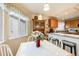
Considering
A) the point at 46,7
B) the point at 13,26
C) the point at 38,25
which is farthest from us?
the point at 38,25

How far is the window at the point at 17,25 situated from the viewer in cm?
161

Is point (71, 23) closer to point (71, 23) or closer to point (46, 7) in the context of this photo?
point (71, 23)

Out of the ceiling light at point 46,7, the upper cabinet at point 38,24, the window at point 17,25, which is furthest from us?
the upper cabinet at point 38,24

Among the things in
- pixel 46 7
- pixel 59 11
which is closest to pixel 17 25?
pixel 46 7

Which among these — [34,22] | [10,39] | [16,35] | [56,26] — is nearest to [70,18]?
[56,26]

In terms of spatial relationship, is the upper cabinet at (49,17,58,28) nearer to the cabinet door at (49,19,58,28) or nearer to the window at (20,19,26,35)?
the cabinet door at (49,19,58,28)

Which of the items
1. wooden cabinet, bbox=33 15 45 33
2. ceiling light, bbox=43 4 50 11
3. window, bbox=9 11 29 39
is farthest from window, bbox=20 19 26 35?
ceiling light, bbox=43 4 50 11

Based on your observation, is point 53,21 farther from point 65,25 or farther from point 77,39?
point 77,39

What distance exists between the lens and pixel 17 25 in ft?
5.36

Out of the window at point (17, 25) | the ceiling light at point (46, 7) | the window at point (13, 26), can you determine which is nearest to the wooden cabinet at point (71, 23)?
the ceiling light at point (46, 7)

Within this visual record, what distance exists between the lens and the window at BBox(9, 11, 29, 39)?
1.61 metres

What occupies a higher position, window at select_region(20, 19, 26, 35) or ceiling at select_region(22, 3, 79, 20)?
ceiling at select_region(22, 3, 79, 20)

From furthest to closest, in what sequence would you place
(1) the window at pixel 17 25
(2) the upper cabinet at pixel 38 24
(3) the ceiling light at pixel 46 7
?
(2) the upper cabinet at pixel 38 24 → (1) the window at pixel 17 25 → (3) the ceiling light at pixel 46 7

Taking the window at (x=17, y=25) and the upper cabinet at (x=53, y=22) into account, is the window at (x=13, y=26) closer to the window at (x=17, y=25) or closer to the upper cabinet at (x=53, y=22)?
the window at (x=17, y=25)
